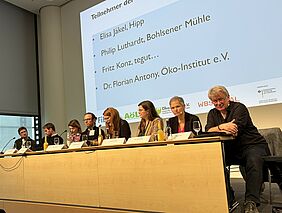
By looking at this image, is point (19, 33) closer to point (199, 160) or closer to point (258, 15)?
point (258, 15)

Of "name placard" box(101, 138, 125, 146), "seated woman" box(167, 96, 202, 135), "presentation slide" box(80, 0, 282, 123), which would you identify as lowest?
"name placard" box(101, 138, 125, 146)

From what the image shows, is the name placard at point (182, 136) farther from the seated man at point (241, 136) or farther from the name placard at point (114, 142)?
the name placard at point (114, 142)

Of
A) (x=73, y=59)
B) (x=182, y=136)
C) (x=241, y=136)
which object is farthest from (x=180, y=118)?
(x=73, y=59)

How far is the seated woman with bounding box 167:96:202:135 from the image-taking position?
9.14 feet

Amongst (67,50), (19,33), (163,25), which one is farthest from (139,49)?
(19,33)

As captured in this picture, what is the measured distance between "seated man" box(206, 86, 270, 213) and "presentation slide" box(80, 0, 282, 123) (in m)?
0.87

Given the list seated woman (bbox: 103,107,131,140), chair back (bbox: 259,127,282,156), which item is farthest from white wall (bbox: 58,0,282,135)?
chair back (bbox: 259,127,282,156)

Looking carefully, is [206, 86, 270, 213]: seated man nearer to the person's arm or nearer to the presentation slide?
the person's arm

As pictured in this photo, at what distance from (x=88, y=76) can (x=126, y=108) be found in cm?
91

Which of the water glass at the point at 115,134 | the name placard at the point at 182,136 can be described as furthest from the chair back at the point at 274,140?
the water glass at the point at 115,134

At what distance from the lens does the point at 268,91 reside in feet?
10.3

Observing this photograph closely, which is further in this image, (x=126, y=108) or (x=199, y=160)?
(x=126, y=108)

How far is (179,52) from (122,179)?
6.47ft

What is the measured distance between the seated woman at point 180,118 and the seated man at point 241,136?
0.87 ft
